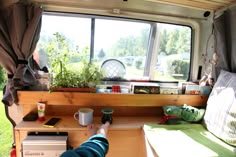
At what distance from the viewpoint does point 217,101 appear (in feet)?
4.47

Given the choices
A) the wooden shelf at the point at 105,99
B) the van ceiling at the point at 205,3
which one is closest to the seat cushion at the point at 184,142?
the wooden shelf at the point at 105,99

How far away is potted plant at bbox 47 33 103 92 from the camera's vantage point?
1.46 meters

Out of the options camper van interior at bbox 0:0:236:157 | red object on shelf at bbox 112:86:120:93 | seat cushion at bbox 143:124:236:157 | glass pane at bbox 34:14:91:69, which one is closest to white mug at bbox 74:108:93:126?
camper van interior at bbox 0:0:236:157

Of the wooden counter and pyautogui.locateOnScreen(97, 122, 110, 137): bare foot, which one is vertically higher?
pyautogui.locateOnScreen(97, 122, 110, 137): bare foot

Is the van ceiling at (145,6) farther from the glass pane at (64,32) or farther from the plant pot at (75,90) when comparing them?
the plant pot at (75,90)

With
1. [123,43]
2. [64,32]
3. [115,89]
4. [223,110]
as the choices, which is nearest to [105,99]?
[115,89]

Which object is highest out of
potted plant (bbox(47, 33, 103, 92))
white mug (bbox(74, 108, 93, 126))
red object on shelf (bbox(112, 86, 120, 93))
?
potted plant (bbox(47, 33, 103, 92))

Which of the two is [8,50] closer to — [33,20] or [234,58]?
[33,20]

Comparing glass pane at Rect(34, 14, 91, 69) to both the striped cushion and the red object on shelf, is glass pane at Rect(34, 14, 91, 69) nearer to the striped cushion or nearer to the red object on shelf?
the red object on shelf

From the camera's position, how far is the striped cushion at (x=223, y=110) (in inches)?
46.1

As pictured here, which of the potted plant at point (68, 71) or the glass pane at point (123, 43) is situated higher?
the glass pane at point (123, 43)

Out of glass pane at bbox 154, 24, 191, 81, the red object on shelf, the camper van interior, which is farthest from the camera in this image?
glass pane at bbox 154, 24, 191, 81

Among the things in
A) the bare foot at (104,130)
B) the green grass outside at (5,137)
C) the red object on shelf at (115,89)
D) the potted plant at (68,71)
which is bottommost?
the green grass outside at (5,137)

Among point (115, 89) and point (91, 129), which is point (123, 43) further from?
point (91, 129)
